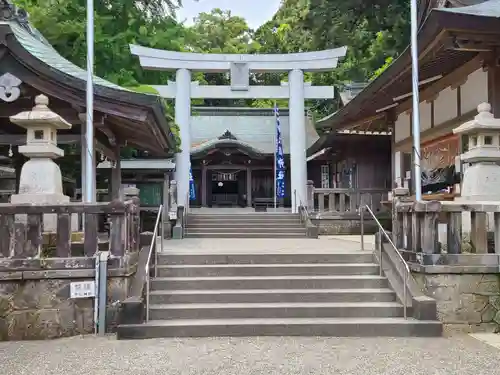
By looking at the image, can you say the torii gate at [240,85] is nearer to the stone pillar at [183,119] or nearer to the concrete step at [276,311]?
the stone pillar at [183,119]

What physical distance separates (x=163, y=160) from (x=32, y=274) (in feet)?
45.9

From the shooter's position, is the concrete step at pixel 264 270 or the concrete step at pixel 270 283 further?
the concrete step at pixel 264 270

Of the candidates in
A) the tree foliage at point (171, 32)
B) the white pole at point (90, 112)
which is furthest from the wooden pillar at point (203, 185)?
the white pole at point (90, 112)

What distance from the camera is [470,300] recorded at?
6.87 metres

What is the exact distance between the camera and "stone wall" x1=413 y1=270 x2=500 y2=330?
6.86 meters

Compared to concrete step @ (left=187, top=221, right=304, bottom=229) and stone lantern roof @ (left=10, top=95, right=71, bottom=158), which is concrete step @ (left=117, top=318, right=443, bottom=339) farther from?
concrete step @ (left=187, top=221, right=304, bottom=229)

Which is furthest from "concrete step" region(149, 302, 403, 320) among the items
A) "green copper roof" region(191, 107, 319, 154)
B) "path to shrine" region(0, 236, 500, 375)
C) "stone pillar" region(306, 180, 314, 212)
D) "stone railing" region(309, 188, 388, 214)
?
"green copper roof" region(191, 107, 319, 154)

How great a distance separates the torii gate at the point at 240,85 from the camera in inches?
694

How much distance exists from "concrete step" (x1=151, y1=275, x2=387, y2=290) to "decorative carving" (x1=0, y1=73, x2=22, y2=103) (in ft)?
13.5

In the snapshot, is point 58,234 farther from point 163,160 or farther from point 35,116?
point 163,160

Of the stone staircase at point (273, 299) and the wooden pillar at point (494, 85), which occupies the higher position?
the wooden pillar at point (494, 85)

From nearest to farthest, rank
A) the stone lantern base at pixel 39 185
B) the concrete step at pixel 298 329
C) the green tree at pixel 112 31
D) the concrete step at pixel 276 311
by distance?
the concrete step at pixel 298 329 < the concrete step at pixel 276 311 < the stone lantern base at pixel 39 185 < the green tree at pixel 112 31

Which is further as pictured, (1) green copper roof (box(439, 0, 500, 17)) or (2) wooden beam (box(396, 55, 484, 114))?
(2) wooden beam (box(396, 55, 484, 114))

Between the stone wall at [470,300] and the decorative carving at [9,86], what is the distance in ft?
23.8
